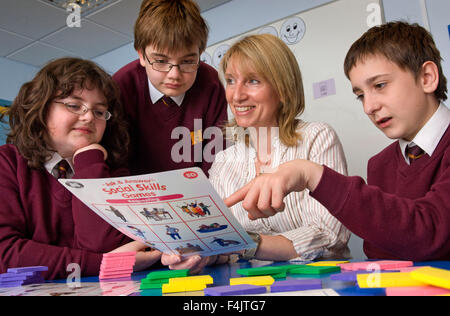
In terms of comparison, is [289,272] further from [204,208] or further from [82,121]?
[82,121]

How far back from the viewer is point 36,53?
3.96 metres

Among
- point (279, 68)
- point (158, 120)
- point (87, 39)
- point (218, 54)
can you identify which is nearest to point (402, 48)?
point (279, 68)

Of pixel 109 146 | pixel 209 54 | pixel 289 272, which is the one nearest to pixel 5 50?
pixel 209 54

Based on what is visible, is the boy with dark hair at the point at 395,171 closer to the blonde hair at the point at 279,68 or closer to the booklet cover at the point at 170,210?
the booklet cover at the point at 170,210

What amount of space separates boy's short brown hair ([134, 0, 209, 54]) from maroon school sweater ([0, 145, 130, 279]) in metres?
0.44

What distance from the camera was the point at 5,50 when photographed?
384 centimetres

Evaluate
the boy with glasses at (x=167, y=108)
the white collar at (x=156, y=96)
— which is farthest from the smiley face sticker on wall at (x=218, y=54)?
the white collar at (x=156, y=96)

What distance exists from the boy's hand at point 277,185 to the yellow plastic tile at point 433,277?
228 mm

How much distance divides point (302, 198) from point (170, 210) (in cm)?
59

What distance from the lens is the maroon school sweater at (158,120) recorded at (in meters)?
1.49

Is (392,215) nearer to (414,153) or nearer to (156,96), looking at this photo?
(414,153)

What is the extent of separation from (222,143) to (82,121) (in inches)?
23.2

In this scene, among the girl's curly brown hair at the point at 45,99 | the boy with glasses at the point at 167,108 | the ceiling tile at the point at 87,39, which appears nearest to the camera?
the girl's curly brown hair at the point at 45,99

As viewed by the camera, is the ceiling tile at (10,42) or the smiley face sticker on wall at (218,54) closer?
the smiley face sticker on wall at (218,54)
